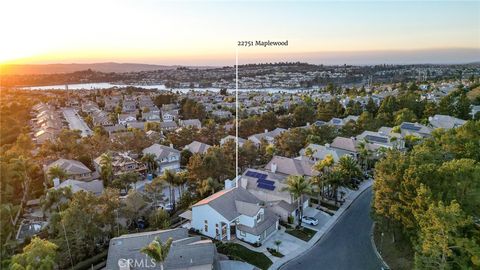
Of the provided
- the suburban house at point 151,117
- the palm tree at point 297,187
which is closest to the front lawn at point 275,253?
the palm tree at point 297,187

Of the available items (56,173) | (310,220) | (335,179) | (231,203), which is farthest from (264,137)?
(56,173)

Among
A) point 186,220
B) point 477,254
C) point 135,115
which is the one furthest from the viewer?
point 135,115

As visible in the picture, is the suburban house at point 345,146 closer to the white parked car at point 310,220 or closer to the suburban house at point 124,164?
the white parked car at point 310,220

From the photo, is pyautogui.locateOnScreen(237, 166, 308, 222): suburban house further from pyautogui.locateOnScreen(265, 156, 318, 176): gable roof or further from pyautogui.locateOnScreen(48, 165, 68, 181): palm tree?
pyautogui.locateOnScreen(48, 165, 68, 181): palm tree

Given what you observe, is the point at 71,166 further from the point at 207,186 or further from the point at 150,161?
the point at 207,186

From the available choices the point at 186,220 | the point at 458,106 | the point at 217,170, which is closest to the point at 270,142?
the point at 217,170

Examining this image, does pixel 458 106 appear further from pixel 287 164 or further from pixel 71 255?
pixel 71 255

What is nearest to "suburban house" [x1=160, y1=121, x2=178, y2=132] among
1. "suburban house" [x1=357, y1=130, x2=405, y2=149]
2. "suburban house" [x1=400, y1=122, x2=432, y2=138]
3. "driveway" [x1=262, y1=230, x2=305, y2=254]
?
"suburban house" [x1=357, y1=130, x2=405, y2=149]
